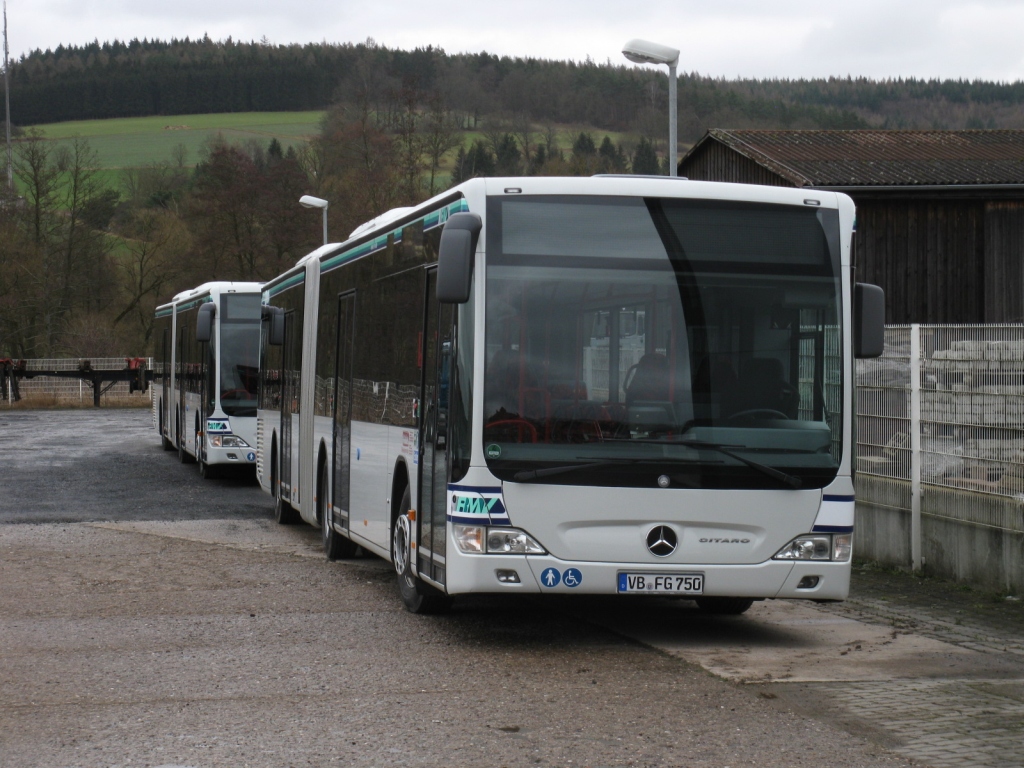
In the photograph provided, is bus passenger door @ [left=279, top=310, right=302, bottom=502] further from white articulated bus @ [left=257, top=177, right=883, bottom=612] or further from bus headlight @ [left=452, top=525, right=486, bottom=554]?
bus headlight @ [left=452, top=525, right=486, bottom=554]

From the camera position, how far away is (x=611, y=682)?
777 cm

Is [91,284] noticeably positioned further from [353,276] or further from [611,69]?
[353,276]

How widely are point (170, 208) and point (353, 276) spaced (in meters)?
60.0

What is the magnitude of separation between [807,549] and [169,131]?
313 feet

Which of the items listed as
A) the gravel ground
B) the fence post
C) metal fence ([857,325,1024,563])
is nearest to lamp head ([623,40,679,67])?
metal fence ([857,325,1024,563])

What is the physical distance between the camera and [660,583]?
28.6ft

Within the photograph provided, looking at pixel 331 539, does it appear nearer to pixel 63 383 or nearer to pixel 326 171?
pixel 326 171

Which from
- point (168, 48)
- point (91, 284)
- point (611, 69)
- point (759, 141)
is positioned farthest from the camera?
point (168, 48)

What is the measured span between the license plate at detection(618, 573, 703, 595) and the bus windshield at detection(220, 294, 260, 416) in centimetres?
1602

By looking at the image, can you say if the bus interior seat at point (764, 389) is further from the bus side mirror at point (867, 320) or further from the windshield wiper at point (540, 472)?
the windshield wiper at point (540, 472)

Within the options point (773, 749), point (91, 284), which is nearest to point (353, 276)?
point (773, 749)

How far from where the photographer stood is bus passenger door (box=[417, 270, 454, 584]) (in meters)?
8.97

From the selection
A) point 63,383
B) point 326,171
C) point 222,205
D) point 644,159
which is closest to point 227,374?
point 644,159

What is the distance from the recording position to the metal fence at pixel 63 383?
193 ft
